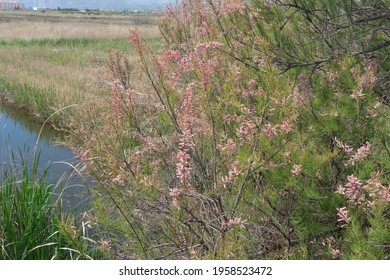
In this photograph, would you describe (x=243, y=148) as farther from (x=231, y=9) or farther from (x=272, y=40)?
(x=231, y=9)

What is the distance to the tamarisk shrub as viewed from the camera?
2.33 metres

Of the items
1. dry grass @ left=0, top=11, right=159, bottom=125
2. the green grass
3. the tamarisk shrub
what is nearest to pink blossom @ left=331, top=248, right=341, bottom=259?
the tamarisk shrub

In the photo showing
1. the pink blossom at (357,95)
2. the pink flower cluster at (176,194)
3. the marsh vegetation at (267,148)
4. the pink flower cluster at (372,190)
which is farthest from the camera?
the pink blossom at (357,95)

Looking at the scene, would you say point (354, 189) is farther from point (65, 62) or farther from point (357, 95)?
point (65, 62)

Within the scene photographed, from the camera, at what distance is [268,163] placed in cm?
243

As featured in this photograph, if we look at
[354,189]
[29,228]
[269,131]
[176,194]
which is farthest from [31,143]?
[354,189]

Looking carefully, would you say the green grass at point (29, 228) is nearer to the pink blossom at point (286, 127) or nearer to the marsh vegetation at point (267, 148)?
the marsh vegetation at point (267, 148)

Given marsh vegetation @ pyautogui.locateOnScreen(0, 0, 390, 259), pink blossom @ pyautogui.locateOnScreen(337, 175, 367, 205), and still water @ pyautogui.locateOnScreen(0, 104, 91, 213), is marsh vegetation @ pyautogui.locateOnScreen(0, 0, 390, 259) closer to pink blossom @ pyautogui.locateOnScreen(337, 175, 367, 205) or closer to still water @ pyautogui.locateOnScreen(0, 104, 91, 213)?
pink blossom @ pyautogui.locateOnScreen(337, 175, 367, 205)

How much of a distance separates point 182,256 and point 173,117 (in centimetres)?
80

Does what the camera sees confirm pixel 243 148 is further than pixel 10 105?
No

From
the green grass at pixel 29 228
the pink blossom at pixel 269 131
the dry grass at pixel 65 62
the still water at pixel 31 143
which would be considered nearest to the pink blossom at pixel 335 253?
the pink blossom at pixel 269 131

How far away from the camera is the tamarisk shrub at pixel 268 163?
2.33 metres
